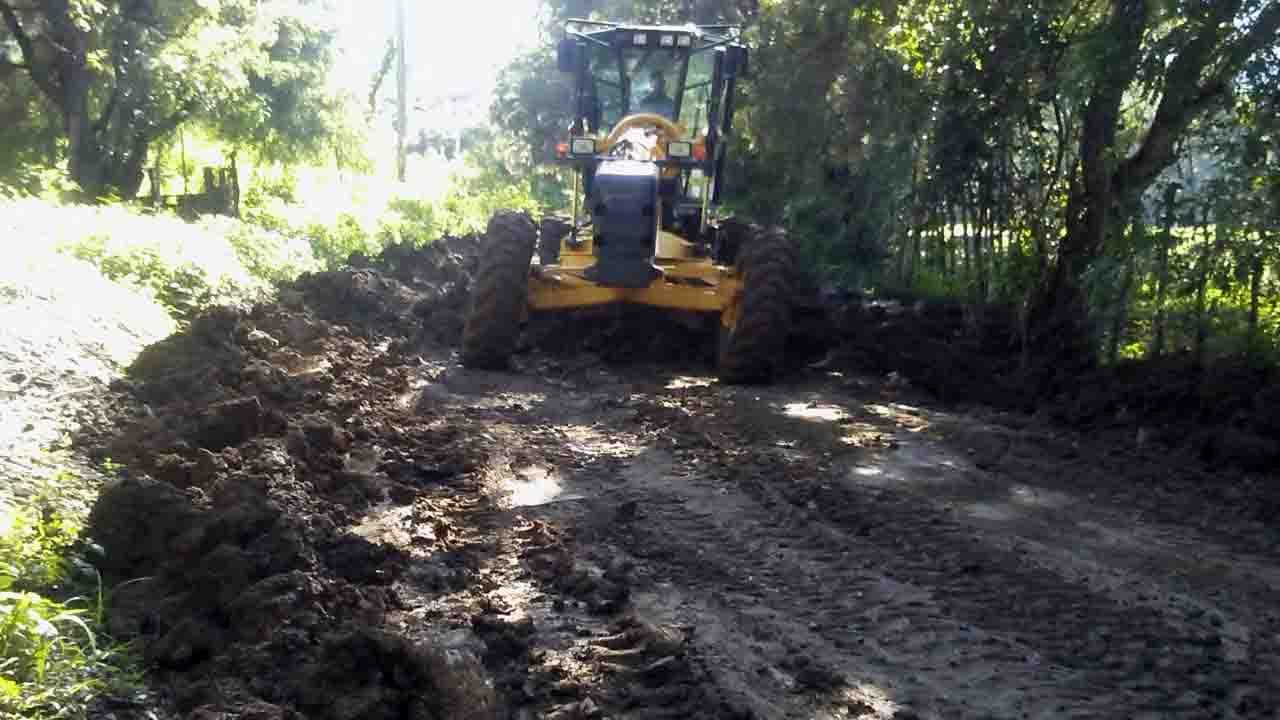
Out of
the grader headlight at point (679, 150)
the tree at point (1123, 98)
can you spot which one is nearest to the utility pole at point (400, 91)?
the grader headlight at point (679, 150)

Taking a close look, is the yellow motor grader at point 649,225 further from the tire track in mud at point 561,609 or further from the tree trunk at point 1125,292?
the tree trunk at point 1125,292

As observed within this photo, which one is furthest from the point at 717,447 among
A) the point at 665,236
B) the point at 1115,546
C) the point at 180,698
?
the point at 180,698

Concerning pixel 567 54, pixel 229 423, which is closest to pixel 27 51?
pixel 567 54

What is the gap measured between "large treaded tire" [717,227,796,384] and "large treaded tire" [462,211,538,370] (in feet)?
5.89

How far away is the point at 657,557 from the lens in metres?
5.87

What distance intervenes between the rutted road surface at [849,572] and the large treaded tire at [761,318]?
1.10 m

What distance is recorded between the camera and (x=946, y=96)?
429 inches

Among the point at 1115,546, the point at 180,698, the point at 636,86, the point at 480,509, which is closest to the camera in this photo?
the point at 180,698

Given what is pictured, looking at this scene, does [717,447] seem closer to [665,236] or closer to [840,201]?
[665,236]

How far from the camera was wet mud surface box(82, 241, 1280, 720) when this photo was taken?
4.36 m

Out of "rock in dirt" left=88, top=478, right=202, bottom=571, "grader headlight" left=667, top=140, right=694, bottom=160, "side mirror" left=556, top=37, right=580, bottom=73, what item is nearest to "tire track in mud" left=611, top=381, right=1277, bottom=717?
"rock in dirt" left=88, top=478, right=202, bottom=571

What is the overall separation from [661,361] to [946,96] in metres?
3.46

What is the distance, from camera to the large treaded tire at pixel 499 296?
1032cm

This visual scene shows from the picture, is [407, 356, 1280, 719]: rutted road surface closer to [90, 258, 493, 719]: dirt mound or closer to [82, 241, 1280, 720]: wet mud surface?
[82, 241, 1280, 720]: wet mud surface
